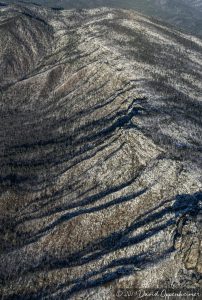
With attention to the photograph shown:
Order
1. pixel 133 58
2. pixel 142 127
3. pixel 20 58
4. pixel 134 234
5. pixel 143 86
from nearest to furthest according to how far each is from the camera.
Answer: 1. pixel 134 234
2. pixel 142 127
3. pixel 143 86
4. pixel 133 58
5. pixel 20 58

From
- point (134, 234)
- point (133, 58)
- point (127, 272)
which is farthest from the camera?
point (133, 58)

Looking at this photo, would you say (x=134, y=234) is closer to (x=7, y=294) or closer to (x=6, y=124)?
(x=7, y=294)

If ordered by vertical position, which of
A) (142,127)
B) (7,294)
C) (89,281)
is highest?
(142,127)

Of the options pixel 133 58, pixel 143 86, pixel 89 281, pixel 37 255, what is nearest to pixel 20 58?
pixel 133 58

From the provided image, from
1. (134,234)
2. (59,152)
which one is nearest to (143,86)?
(59,152)

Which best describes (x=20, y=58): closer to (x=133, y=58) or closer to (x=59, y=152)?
(x=133, y=58)

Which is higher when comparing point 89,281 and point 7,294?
point 89,281

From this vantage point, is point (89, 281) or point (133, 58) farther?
point (133, 58)
